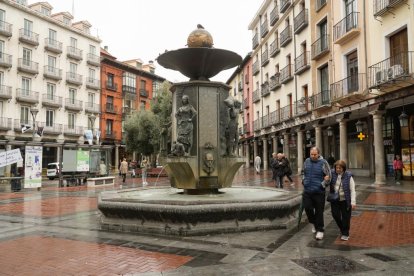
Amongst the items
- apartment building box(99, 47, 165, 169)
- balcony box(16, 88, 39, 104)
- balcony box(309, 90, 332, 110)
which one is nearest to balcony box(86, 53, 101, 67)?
apartment building box(99, 47, 165, 169)

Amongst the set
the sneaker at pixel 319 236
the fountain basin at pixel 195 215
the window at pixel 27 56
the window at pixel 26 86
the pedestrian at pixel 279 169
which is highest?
the window at pixel 27 56

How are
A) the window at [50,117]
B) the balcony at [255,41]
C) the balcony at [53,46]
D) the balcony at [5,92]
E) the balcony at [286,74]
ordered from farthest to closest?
the window at [50,117]
the balcony at [53,46]
the balcony at [255,41]
the balcony at [5,92]
the balcony at [286,74]

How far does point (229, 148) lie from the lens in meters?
8.90

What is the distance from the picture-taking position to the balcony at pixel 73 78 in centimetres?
4278

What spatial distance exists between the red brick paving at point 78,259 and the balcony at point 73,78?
3958 cm

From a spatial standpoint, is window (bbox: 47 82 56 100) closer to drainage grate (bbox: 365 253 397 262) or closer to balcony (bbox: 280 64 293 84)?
balcony (bbox: 280 64 293 84)

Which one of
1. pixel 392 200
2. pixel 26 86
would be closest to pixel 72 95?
pixel 26 86

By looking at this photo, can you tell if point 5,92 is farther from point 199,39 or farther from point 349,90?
point 199,39

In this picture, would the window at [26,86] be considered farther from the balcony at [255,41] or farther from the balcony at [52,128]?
the balcony at [255,41]

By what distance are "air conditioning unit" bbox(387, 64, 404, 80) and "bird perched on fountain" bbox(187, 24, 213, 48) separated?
31.8 ft

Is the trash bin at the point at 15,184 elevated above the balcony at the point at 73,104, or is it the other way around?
the balcony at the point at 73,104

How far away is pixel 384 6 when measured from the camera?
54.2ft

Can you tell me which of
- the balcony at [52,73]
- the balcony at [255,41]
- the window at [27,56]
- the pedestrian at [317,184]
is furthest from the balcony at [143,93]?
the pedestrian at [317,184]

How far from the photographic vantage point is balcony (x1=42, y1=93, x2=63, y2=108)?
39.6 m
